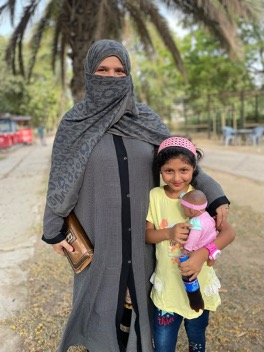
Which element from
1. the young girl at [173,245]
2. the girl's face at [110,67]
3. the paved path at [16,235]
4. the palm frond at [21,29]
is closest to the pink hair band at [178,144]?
the young girl at [173,245]

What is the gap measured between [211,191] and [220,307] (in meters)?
1.50

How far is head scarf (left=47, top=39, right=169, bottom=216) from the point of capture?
5.23 ft

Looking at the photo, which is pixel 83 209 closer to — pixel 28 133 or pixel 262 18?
pixel 262 18

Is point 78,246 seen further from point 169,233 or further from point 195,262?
point 195,262

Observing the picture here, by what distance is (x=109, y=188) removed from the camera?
1.62 m

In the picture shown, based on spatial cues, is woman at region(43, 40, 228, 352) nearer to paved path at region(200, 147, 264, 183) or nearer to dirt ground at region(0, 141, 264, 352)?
dirt ground at region(0, 141, 264, 352)

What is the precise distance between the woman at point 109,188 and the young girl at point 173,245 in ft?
0.20

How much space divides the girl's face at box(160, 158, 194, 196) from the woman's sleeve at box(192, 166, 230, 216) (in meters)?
0.09

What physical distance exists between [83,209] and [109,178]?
0.20 m

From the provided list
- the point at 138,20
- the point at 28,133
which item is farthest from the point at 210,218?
the point at 28,133

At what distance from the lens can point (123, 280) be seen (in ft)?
5.48

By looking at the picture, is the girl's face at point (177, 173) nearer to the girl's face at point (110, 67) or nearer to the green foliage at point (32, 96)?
the girl's face at point (110, 67)

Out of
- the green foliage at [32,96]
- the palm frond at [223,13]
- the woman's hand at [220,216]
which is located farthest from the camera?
the green foliage at [32,96]

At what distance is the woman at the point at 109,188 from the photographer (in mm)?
1603
